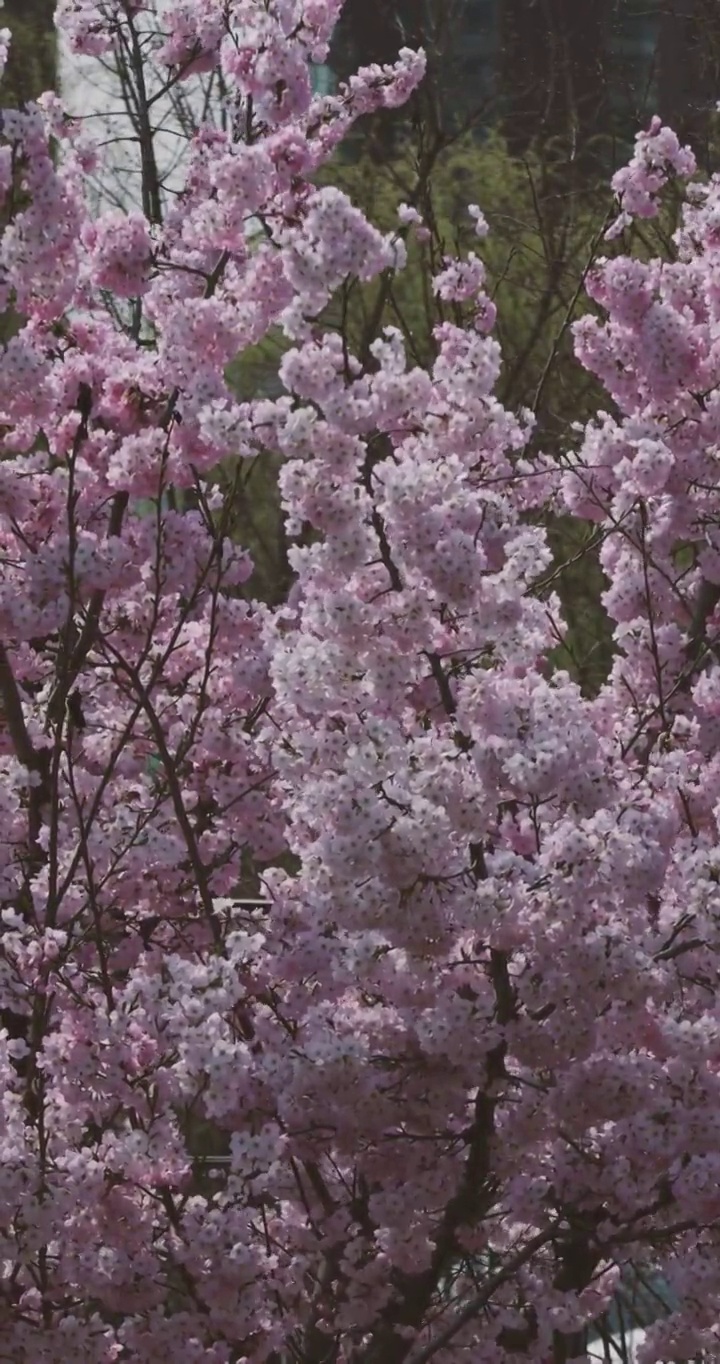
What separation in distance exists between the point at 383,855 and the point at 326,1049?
0.50 meters

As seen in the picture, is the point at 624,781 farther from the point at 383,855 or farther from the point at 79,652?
the point at 79,652

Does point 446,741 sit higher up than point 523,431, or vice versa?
point 523,431

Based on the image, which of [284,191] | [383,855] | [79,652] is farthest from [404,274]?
[383,855]

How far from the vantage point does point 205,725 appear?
4.75 m

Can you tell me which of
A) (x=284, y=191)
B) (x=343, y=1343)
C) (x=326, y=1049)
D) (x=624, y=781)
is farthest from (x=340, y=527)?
(x=343, y=1343)

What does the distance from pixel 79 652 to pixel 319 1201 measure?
56.8 inches

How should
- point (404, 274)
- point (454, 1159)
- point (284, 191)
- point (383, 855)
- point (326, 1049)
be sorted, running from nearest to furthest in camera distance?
point (383, 855), point (326, 1049), point (454, 1159), point (284, 191), point (404, 274)

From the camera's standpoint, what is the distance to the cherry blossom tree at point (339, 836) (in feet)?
11.4

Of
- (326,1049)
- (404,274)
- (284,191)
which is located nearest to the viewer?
(326,1049)

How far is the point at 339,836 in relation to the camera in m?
3.36

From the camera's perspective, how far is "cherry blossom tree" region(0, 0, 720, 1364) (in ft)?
11.4

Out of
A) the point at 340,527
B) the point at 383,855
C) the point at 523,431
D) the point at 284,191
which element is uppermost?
the point at 284,191

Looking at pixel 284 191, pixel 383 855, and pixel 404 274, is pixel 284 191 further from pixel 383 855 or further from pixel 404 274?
pixel 404 274

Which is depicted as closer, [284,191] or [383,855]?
[383,855]
